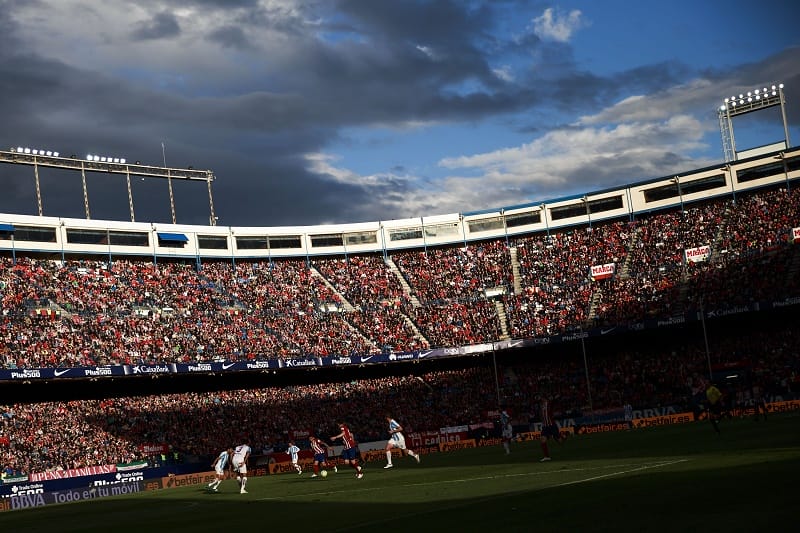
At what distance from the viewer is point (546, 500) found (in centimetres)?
1742

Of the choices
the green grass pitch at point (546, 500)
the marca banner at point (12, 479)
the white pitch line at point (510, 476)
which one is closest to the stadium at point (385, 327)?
the marca banner at point (12, 479)

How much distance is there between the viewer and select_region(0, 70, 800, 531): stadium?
62125mm

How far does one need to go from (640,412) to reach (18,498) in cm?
3984

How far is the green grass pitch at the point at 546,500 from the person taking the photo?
13.7 metres

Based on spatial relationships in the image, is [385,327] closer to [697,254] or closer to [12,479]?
[697,254]

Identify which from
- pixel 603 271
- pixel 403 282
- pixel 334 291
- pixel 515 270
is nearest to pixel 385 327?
pixel 334 291

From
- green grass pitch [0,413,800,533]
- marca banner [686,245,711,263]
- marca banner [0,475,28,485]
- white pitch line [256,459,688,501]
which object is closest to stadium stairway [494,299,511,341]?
marca banner [686,245,711,263]

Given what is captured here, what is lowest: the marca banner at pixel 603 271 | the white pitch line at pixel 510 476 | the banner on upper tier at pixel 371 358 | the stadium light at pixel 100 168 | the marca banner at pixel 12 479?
the marca banner at pixel 12 479

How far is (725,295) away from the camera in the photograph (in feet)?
245

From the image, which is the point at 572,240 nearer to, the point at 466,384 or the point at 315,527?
the point at 466,384

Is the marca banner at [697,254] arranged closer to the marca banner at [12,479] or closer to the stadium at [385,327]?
the stadium at [385,327]

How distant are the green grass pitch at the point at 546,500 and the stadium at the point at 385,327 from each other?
1869cm

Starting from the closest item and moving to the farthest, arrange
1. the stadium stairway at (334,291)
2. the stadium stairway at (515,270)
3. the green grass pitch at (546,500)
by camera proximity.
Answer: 1. the green grass pitch at (546,500)
2. the stadium stairway at (334,291)
3. the stadium stairway at (515,270)

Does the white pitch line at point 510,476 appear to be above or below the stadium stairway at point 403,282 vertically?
below
